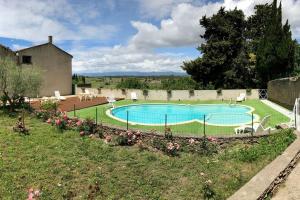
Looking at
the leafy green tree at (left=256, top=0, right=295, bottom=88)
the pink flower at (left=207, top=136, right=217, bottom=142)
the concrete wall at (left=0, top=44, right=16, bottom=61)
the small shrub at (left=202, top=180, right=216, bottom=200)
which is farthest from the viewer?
the leafy green tree at (left=256, top=0, right=295, bottom=88)

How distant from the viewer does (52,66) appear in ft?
102

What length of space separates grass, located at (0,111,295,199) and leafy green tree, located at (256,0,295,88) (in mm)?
19629

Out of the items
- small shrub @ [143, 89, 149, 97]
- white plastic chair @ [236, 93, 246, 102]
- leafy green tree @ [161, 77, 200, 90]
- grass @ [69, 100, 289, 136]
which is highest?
leafy green tree @ [161, 77, 200, 90]

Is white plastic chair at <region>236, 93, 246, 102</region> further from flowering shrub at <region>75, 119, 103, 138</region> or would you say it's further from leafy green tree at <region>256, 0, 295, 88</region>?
flowering shrub at <region>75, 119, 103, 138</region>

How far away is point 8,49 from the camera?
27344 millimetres

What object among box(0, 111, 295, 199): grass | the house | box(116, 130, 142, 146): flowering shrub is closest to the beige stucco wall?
the house

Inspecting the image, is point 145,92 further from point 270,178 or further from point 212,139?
point 270,178

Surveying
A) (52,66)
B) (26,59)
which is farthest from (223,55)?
(26,59)

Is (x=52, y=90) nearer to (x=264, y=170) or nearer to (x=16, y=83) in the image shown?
(x=16, y=83)

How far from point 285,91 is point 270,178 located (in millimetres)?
16918

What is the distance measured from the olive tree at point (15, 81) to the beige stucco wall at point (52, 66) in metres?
10.7

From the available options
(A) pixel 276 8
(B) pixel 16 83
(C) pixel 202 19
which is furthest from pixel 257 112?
(C) pixel 202 19

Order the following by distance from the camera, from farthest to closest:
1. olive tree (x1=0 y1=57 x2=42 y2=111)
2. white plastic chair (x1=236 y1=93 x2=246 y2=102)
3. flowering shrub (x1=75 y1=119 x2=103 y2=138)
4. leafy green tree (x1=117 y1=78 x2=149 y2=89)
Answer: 1. leafy green tree (x1=117 y1=78 x2=149 y2=89)
2. white plastic chair (x1=236 y1=93 x2=246 y2=102)
3. olive tree (x1=0 y1=57 x2=42 y2=111)
4. flowering shrub (x1=75 y1=119 x2=103 y2=138)

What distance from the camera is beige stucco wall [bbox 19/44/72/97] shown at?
2958 cm
